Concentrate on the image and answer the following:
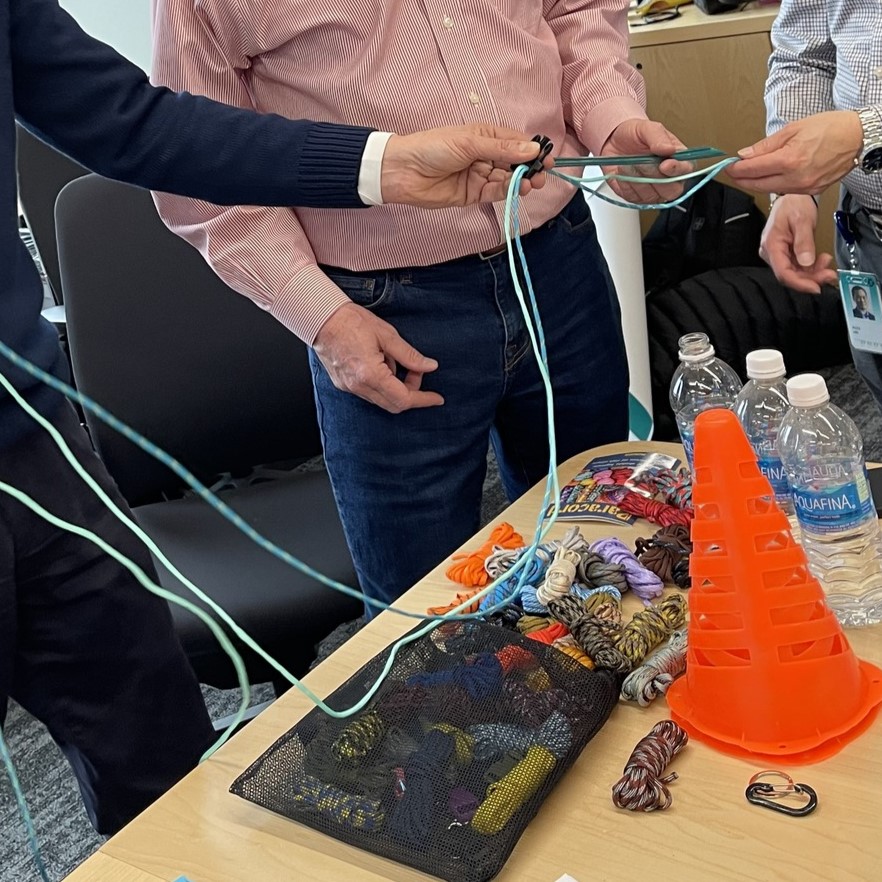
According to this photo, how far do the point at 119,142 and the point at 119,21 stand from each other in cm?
230

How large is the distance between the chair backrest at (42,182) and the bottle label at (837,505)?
1.85m

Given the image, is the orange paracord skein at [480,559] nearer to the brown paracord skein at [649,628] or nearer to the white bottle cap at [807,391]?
the brown paracord skein at [649,628]

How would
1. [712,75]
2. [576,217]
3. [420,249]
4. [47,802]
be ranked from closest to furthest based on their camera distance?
[420,249] → [576,217] → [47,802] → [712,75]

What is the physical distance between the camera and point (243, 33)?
118 centimetres

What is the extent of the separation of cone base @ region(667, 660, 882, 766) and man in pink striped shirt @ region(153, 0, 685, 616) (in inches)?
20.5

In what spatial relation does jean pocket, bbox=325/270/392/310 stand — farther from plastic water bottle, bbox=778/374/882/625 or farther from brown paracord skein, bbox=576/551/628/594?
plastic water bottle, bbox=778/374/882/625

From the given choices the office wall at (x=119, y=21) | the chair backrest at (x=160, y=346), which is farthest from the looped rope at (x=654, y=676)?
the office wall at (x=119, y=21)

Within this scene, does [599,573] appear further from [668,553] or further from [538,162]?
[538,162]

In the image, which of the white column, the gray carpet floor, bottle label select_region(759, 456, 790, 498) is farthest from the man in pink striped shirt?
the white column

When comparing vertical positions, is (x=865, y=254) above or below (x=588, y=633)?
above

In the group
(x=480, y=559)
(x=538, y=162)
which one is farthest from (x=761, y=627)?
(x=538, y=162)

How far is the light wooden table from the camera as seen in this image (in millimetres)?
740

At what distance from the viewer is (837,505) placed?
878mm

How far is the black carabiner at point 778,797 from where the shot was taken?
765mm
